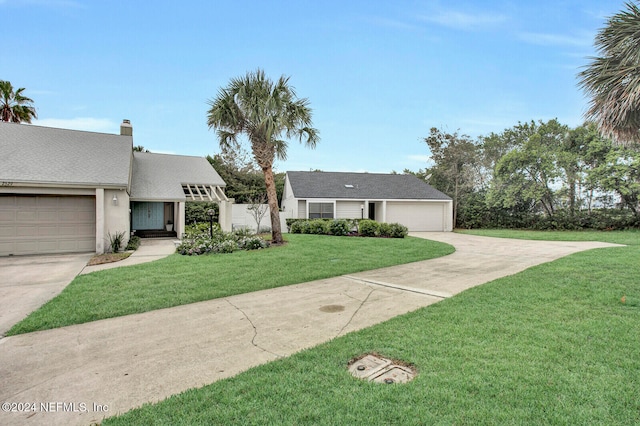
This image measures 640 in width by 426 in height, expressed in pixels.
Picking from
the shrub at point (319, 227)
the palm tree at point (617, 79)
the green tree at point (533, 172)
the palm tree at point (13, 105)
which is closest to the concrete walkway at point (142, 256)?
the shrub at point (319, 227)

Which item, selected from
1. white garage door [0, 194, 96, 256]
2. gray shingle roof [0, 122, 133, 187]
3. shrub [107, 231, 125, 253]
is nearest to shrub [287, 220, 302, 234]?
gray shingle roof [0, 122, 133, 187]

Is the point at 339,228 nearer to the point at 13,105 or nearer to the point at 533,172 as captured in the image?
the point at 533,172

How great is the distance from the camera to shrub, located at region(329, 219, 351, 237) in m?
16.9

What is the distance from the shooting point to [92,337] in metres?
4.13

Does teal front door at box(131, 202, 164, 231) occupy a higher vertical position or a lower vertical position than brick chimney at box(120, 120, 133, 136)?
lower

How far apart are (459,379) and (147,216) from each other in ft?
57.7

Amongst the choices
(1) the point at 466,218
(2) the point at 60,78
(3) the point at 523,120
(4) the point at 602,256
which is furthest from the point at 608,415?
(3) the point at 523,120

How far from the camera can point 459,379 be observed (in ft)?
9.26

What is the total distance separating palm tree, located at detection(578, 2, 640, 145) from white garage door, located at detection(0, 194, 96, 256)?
15.1 m

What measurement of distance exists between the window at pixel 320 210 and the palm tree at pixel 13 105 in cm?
1829

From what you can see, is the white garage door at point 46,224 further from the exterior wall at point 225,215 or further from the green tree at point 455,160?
the green tree at point 455,160

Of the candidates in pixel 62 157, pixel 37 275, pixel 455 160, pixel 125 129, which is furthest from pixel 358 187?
pixel 37 275

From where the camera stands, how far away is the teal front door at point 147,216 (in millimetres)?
16688

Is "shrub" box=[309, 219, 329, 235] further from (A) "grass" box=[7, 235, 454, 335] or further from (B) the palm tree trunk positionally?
(A) "grass" box=[7, 235, 454, 335]
